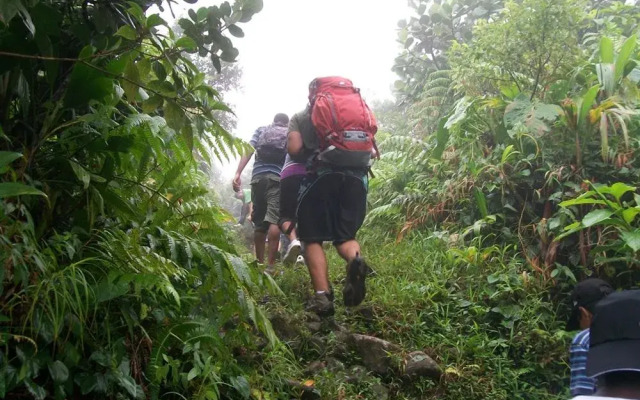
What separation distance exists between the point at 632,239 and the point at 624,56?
205cm

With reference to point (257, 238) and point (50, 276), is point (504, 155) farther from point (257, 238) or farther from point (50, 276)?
point (50, 276)

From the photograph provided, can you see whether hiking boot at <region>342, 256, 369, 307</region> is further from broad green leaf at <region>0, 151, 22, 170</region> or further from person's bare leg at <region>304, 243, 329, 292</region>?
broad green leaf at <region>0, 151, 22, 170</region>

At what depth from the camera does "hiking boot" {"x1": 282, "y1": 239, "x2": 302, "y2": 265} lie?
5.62 metres

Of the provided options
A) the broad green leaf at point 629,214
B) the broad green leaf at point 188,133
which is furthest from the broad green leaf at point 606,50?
the broad green leaf at point 188,133

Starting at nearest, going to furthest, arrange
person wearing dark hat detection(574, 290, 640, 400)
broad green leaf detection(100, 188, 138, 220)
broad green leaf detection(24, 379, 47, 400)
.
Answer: person wearing dark hat detection(574, 290, 640, 400)
broad green leaf detection(24, 379, 47, 400)
broad green leaf detection(100, 188, 138, 220)

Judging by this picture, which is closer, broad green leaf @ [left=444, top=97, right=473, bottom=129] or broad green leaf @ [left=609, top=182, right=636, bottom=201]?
broad green leaf @ [left=609, top=182, right=636, bottom=201]

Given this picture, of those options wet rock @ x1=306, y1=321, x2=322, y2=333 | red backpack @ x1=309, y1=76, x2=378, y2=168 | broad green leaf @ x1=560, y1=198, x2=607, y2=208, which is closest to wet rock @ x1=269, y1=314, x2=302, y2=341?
wet rock @ x1=306, y1=321, x2=322, y2=333

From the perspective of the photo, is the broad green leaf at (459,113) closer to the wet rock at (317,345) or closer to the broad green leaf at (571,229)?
the broad green leaf at (571,229)

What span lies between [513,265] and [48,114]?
348 cm

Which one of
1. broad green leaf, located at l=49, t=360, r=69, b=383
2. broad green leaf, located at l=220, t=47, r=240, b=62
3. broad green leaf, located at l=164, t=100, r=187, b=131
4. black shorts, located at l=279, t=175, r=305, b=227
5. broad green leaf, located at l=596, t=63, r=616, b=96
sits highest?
broad green leaf, located at l=596, t=63, r=616, b=96

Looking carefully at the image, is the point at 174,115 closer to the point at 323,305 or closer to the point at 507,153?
the point at 323,305

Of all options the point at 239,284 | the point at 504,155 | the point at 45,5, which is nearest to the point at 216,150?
the point at 239,284

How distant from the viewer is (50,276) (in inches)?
85.6

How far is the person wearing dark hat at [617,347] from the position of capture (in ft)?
5.59
